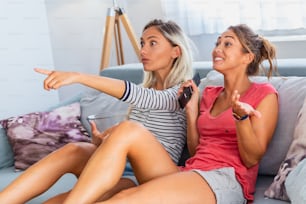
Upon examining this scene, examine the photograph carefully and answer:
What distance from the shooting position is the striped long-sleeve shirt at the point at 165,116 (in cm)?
174

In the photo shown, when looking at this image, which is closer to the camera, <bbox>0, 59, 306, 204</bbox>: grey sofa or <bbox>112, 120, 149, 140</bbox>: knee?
<bbox>112, 120, 149, 140</bbox>: knee

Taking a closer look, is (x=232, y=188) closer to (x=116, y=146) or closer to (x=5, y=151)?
(x=116, y=146)

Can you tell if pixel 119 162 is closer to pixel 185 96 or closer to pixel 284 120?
pixel 185 96

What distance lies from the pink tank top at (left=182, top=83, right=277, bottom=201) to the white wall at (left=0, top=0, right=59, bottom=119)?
1.85 m

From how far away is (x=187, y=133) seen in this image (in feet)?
5.92

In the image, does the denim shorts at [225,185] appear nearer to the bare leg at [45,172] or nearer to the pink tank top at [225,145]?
the pink tank top at [225,145]

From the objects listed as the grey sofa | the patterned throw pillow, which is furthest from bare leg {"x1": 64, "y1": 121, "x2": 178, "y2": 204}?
the patterned throw pillow

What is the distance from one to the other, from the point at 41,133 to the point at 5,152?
→ 189 millimetres

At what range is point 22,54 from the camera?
3.26m

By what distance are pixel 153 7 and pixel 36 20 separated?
0.81m

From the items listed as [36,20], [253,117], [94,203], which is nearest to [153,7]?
[36,20]

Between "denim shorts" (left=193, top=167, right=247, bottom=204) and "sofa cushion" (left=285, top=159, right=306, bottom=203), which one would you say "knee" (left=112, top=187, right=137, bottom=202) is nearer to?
"denim shorts" (left=193, top=167, right=247, bottom=204)

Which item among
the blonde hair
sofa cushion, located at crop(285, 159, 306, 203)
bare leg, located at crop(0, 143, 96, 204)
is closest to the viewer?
sofa cushion, located at crop(285, 159, 306, 203)

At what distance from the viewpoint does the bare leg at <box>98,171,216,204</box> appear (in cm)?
140
